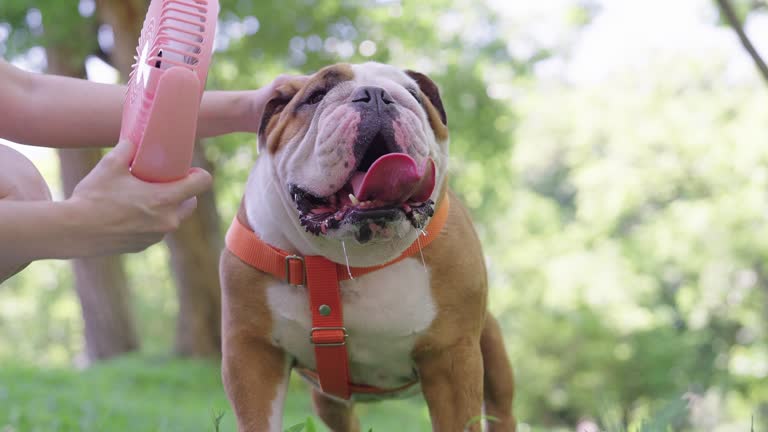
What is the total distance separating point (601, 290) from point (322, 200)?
24.8 m

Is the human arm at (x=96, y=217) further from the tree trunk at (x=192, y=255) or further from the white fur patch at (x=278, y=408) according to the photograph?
the tree trunk at (x=192, y=255)

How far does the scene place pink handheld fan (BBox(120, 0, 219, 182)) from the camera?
1.83 metres

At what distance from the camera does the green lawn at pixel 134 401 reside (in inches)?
183

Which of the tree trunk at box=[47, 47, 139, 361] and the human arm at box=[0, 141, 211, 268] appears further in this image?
the tree trunk at box=[47, 47, 139, 361]

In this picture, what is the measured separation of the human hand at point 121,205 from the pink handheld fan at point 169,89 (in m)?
0.04

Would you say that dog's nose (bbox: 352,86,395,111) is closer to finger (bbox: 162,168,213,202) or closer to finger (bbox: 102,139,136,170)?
finger (bbox: 162,168,213,202)

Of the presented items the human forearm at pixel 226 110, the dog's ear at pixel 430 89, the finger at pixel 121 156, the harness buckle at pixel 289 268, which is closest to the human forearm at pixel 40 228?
the finger at pixel 121 156

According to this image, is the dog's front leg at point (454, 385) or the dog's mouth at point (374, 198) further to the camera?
the dog's front leg at point (454, 385)

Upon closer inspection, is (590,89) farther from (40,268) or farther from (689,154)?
(40,268)

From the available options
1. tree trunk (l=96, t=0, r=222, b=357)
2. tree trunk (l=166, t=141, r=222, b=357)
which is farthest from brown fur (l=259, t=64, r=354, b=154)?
tree trunk (l=166, t=141, r=222, b=357)

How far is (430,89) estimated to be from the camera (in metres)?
2.76

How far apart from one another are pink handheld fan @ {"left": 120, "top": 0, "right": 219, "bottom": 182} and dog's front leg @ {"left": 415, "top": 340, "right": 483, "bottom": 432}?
1041 mm

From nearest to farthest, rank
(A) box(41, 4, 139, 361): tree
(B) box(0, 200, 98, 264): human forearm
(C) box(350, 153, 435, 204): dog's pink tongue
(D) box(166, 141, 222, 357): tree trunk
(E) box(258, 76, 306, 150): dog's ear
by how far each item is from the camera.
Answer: (B) box(0, 200, 98, 264): human forearm
(C) box(350, 153, 435, 204): dog's pink tongue
(E) box(258, 76, 306, 150): dog's ear
(D) box(166, 141, 222, 357): tree trunk
(A) box(41, 4, 139, 361): tree

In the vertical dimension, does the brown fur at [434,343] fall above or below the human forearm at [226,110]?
below
